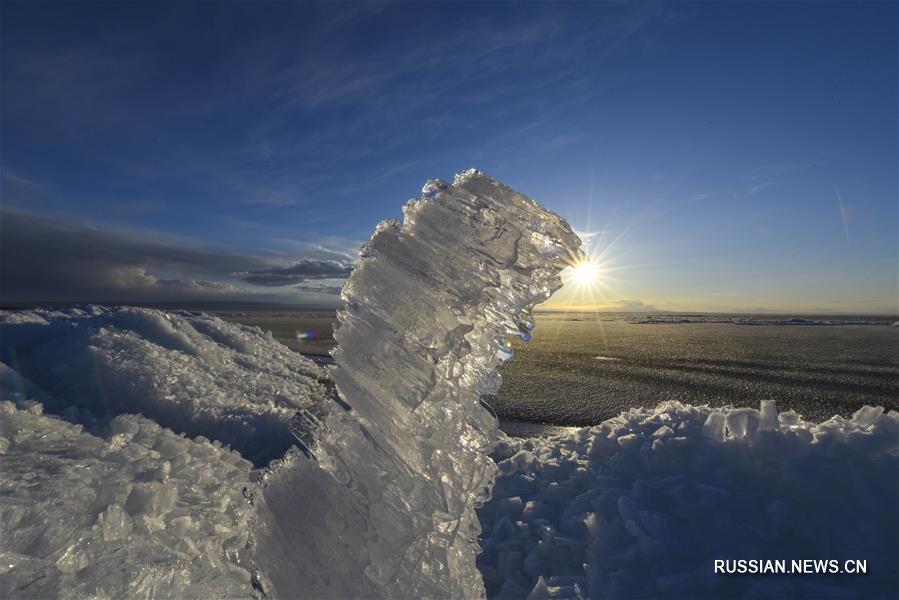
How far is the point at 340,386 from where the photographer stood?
1.80 metres

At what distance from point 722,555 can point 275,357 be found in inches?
377

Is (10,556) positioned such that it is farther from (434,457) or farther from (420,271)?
(420,271)

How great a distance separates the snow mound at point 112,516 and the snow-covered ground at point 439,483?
0.01m

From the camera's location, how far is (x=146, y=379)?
5.41 m

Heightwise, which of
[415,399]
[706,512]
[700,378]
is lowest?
[700,378]

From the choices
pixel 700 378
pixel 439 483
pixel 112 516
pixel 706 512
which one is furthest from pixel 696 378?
pixel 112 516

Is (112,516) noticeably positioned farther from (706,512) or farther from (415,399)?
(706,512)

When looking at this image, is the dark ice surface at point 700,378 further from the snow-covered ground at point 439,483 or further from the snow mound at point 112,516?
the snow mound at point 112,516

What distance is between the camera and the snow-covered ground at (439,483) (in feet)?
5.76

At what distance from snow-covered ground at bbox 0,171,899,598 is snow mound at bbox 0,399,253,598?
0.01m

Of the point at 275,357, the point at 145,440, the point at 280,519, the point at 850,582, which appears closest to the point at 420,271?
the point at 280,519

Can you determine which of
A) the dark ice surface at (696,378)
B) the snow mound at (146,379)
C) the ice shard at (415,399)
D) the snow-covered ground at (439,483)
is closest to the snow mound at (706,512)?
the snow-covered ground at (439,483)

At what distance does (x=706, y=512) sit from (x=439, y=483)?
2.03 m

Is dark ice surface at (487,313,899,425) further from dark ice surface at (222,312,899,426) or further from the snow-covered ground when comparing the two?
the snow-covered ground
